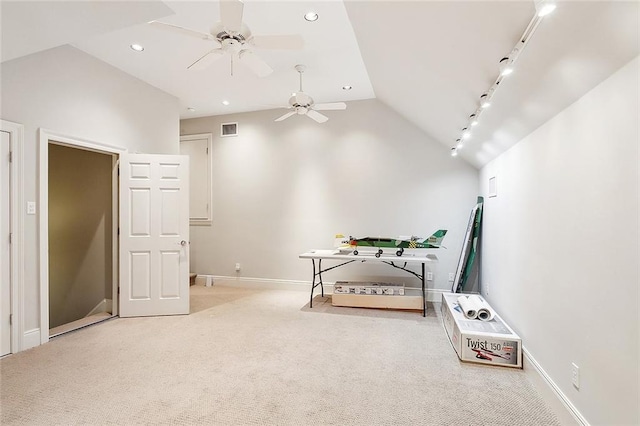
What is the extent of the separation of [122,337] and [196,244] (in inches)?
108

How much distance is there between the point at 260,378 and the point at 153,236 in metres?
2.59

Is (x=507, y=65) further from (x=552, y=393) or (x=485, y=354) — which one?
(x=485, y=354)

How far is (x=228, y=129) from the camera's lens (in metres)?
5.89

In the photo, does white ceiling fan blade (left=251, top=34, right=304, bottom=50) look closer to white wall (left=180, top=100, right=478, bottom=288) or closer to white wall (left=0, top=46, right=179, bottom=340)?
white wall (left=0, top=46, right=179, bottom=340)

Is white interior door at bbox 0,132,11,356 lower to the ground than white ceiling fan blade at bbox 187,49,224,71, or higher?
lower

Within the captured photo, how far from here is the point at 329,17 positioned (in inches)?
115

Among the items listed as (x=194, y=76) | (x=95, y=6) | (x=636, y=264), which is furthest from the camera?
(x=194, y=76)

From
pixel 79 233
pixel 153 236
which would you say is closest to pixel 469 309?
pixel 153 236

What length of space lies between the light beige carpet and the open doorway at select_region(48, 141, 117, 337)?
1.10 m

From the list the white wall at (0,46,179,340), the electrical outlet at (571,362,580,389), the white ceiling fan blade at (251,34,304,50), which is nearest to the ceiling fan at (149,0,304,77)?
the white ceiling fan blade at (251,34,304,50)

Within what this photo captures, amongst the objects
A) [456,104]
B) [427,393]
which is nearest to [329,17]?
[456,104]

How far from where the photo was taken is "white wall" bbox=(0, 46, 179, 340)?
3061 millimetres

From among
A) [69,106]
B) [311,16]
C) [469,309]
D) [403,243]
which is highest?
[311,16]

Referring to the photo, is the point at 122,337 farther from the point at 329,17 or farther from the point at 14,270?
the point at 329,17
